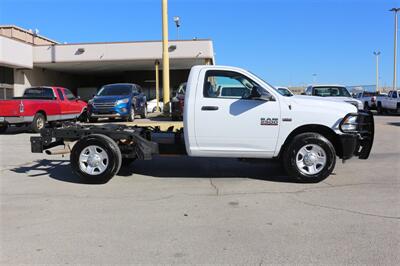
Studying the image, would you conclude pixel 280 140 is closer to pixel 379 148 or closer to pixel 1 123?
pixel 379 148

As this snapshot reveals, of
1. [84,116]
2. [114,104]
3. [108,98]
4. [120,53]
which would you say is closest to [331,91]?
[114,104]

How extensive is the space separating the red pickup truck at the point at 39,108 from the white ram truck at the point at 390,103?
66.0 feet

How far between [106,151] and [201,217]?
8.40 ft

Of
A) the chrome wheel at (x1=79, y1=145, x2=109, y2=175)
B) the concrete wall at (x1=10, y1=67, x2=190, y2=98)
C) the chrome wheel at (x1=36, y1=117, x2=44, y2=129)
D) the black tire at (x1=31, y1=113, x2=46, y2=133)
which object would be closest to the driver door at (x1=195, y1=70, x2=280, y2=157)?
the chrome wheel at (x1=79, y1=145, x2=109, y2=175)

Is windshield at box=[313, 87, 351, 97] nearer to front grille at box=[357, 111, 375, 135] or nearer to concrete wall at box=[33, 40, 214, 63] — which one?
front grille at box=[357, 111, 375, 135]

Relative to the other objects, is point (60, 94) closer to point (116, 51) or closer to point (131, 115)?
point (131, 115)

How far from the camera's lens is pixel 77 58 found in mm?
32344

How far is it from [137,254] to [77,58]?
30060 millimetres

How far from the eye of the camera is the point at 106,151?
24.0 ft

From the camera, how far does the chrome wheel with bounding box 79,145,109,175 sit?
7.36 m

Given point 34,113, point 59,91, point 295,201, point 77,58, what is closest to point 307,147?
point 295,201

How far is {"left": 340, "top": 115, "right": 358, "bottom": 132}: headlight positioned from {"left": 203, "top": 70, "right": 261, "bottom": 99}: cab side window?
1528 millimetres

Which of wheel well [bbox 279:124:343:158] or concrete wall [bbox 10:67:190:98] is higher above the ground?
concrete wall [bbox 10:67:190:98]

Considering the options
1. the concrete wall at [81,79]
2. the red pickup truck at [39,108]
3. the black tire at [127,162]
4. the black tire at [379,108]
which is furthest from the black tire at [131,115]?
the black tire at [379,108]
